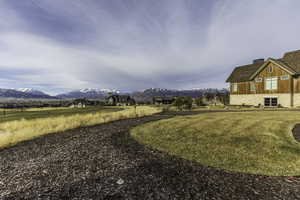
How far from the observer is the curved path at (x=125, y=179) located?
351 cm

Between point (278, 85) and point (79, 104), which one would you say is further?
point (79, 104)

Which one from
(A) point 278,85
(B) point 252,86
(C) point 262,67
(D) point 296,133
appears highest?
(C) point 262,67

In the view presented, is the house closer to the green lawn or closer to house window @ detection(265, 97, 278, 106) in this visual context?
house window @ detection(265, 97, 278, 106)

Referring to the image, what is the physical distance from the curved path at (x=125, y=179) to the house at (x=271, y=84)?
27.7 metres

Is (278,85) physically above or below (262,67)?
below

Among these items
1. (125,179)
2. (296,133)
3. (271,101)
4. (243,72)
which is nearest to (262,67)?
(243,72)

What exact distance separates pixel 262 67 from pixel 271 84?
3.46 metres

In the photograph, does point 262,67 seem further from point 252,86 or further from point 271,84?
point 252,86

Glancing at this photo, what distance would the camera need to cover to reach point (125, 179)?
13.5 ft

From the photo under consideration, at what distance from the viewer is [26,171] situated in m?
4.79

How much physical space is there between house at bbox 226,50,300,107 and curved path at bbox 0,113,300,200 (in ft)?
91.0

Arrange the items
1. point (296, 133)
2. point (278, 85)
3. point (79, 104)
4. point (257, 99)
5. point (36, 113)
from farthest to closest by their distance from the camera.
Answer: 1. point (79, 104)
2. point (257, 99)
3. point (36, 113)
4. point (278, 85)
5. point (296, 133)

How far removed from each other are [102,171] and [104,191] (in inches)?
43.7

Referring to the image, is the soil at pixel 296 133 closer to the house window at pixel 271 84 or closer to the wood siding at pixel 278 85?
the wood siding at pixel 278 85
